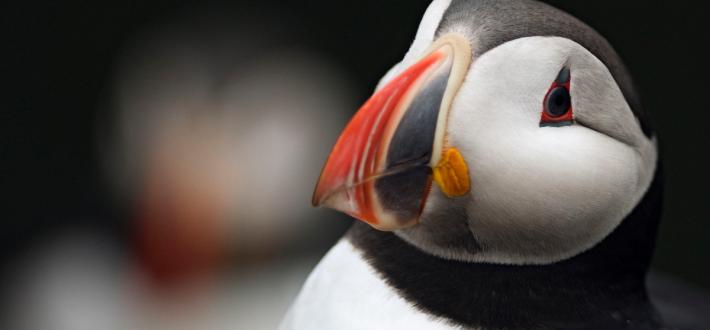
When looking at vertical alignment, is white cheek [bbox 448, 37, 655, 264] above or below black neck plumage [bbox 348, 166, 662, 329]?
above

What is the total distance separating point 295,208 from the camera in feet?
13.8

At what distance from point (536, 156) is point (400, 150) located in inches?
7.0

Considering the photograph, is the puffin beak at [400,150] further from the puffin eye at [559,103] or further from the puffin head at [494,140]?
the puffin eye at [559,103]

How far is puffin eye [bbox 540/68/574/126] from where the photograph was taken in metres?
1.35

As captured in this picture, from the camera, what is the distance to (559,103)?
135 cm

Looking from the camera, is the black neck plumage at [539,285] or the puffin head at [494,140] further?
the black neck plumage at [539,285]

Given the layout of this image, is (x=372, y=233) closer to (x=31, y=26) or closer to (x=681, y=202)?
(x=681, y=202)

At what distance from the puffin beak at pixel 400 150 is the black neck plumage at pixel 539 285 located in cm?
15

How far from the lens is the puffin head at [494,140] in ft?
4.33

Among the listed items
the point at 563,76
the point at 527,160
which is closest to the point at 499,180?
the point at 527,160

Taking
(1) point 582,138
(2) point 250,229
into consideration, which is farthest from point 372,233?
(2) point 250,229

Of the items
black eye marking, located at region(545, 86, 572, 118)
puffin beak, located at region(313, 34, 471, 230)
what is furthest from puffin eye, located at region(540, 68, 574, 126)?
puffin beak, located at region(313, 34, 471, 230)

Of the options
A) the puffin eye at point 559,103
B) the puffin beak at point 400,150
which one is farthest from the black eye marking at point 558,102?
the puffin beak at point 400,150

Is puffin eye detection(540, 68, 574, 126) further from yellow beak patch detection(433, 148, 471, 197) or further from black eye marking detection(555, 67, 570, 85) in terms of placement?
yellow beak patch detection(433, 148, 471, 197)
